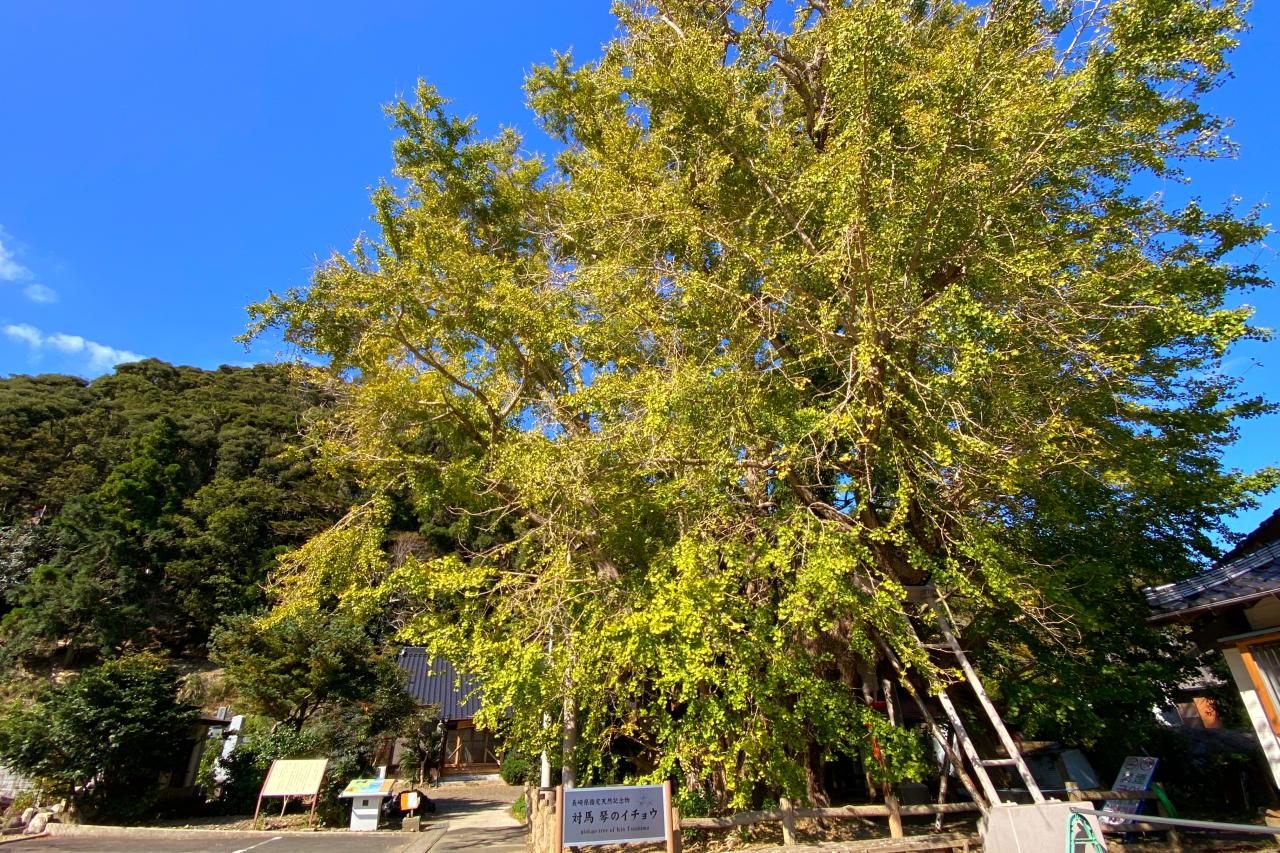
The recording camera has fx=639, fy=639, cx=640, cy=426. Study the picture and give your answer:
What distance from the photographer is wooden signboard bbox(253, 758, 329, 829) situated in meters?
12.4

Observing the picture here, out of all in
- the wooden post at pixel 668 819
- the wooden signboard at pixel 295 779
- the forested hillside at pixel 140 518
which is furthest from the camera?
the forested hillside at pixel 140 518

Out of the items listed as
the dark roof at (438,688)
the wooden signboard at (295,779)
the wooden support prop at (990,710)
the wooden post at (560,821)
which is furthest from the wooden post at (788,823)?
the dark roof at (438,688)

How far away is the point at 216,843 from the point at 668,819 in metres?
9.57

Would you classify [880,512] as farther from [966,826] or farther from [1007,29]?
[1007,29]

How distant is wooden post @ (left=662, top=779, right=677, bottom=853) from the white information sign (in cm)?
1

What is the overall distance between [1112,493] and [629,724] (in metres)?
7.07

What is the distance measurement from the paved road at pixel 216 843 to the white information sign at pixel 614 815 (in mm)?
6401

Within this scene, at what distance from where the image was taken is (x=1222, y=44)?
611 centimetres

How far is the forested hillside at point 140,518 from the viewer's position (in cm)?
2981

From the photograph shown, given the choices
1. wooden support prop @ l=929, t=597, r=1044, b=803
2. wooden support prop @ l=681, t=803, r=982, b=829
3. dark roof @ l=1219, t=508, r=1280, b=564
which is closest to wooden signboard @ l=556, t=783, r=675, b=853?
wooden support prop @ l=681, t=803, r=982, b=829

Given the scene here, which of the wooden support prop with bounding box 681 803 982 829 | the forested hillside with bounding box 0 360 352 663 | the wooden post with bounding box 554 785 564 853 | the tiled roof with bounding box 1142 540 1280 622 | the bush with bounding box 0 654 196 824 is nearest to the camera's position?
the wooden post with bounding box 554 785 564 853

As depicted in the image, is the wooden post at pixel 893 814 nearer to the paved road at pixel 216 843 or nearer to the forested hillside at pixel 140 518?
the paved road at pixel 216 843

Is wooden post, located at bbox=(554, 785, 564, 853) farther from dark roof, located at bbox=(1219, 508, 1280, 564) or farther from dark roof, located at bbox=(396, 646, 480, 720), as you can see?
dark roof, located at bbox=(396, 646, 480, 720)

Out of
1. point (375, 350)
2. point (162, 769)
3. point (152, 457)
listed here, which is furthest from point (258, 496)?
point (375, 350)
